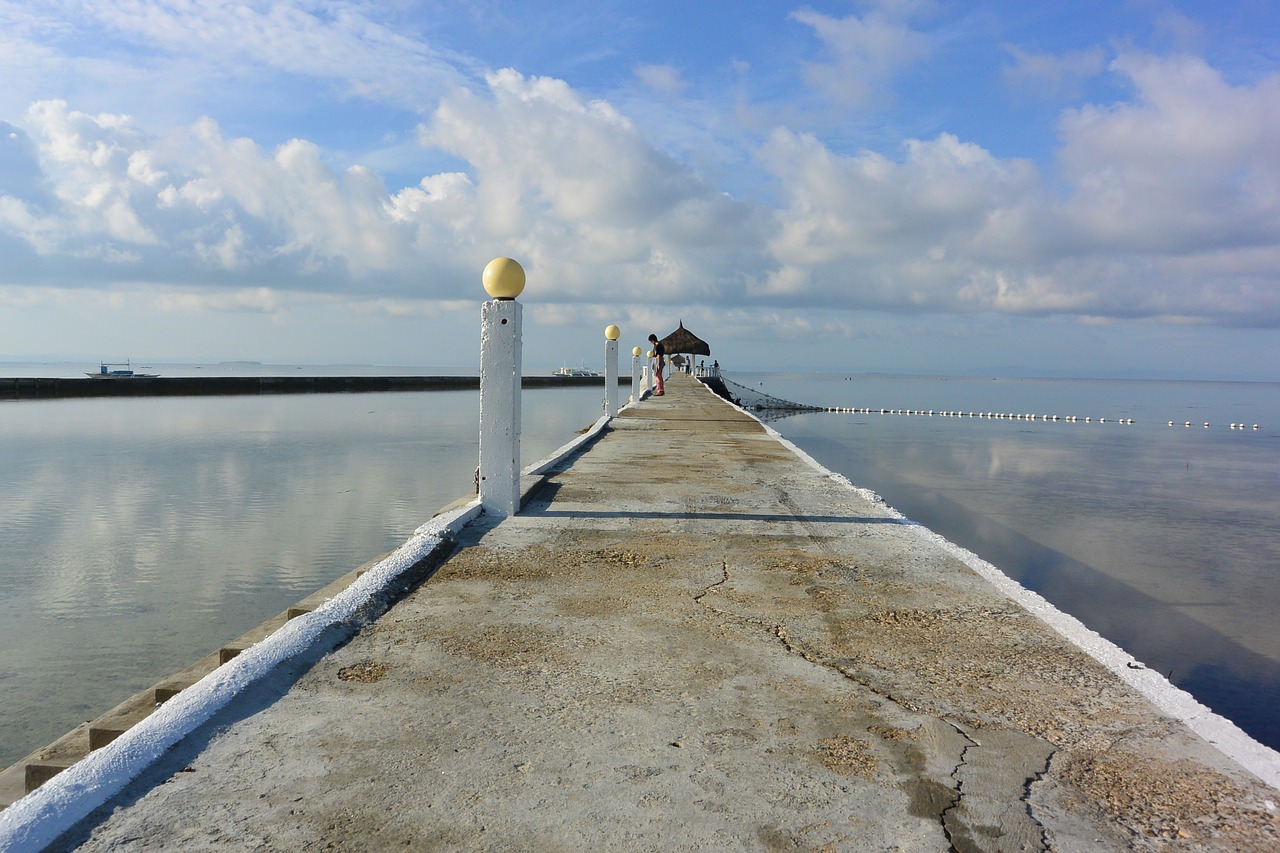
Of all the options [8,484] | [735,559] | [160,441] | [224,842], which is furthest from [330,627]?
[160,441]

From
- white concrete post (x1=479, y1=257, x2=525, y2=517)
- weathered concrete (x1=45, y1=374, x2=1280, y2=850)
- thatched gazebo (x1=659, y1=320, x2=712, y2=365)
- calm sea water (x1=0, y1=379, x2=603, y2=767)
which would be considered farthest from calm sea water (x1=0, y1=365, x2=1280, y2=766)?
thatched gazebo (x1=659, y1=320, x2=712, y2=365)

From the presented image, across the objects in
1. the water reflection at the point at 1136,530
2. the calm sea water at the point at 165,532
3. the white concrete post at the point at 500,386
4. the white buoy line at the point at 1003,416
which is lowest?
the calm sea water at the point at 165,532

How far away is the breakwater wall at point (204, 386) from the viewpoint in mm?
41906

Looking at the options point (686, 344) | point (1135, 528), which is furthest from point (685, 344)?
point (1135, 528)

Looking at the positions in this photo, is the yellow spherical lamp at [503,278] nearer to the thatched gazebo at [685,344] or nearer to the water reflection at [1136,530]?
the water reflection at [1136,530]

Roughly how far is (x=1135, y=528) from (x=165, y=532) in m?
14.3

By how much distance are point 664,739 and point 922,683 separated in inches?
44.0

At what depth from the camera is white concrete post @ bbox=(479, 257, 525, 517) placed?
5.99m

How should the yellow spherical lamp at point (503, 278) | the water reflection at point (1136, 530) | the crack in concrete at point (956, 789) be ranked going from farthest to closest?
1. the water reflection at point (1136, 530)
2. the yellow spherical lamp at point (503, 278)
3. the crack in concrete at point (956, 789)

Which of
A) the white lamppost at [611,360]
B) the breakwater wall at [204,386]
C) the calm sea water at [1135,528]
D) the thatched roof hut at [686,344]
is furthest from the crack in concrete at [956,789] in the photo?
the breakwater wall at [204,386]

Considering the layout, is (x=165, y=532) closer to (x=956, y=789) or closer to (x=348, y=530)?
(x=348, y=530)

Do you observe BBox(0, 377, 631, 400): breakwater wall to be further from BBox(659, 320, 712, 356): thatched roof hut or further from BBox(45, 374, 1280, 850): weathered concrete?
BBox(45, 374, 1280, 850): weathered concrete

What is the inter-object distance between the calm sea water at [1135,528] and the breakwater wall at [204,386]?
3741 centimetres

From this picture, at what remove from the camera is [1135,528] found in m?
12.7
